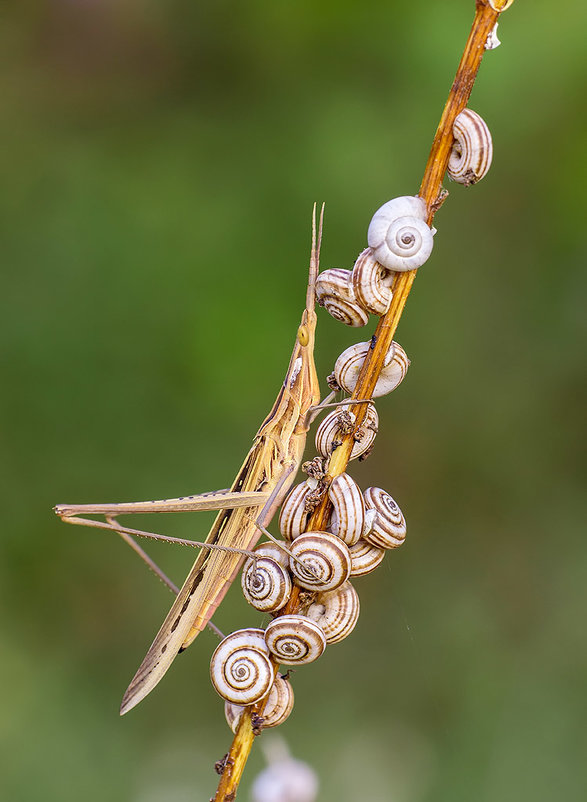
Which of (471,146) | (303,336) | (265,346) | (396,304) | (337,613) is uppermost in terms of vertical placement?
(265,346)

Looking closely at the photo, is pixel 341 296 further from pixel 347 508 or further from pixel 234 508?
pixel 234 508

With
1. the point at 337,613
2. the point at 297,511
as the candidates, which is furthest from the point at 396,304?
the point at 337,613

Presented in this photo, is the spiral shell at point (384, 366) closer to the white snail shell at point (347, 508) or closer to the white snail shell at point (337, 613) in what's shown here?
the white snail shell at point (347, 508)

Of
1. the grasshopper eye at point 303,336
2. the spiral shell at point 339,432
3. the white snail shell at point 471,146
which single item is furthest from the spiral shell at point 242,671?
the grasshopper eye at point 303,336

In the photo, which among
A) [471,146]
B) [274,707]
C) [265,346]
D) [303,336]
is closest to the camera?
[471,146]

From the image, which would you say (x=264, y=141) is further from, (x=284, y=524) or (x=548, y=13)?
(x=284, y=524)

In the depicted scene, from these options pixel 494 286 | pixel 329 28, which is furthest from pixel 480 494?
pixel 329 28

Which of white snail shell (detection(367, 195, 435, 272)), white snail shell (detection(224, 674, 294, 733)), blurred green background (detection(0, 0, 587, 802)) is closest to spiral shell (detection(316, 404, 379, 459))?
white snail shell (detection(367, 195, 435, 272))
